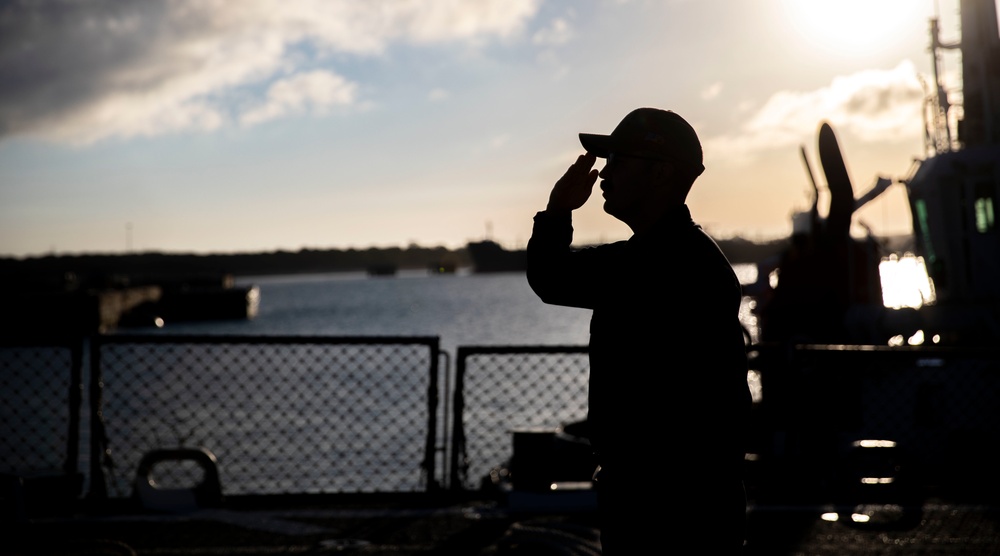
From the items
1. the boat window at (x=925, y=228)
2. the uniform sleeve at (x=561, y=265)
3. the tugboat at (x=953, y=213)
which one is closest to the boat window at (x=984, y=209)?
the tugboat at (x=953, y=213)

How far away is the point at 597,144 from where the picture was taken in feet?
9.57

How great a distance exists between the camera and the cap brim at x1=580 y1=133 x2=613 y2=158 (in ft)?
9.50

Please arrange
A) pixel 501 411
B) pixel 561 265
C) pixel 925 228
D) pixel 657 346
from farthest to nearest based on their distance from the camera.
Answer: pixel 501 411
pixel 925 228
pixel 561 265
pixel 657 346

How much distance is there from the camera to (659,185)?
2.88 meters

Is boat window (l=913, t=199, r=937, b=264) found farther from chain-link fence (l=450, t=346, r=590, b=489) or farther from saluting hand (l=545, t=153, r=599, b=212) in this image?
saluting hand (l=545, t=153, r=599, b=212)

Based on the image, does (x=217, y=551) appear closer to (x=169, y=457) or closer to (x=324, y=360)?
(x=169, y=457)

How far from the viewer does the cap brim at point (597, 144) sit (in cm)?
289

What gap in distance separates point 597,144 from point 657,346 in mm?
665

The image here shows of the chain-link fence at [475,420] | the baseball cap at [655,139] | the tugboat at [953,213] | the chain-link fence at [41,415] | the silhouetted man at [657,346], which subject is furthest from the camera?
the tugboat at [953,213]

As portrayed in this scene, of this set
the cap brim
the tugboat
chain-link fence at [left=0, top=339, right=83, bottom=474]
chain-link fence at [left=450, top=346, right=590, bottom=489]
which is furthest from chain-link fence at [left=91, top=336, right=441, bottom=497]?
the tugboat

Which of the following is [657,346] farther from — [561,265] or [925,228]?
[925,228]

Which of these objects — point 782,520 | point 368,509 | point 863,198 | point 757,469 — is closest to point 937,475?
point 757,469

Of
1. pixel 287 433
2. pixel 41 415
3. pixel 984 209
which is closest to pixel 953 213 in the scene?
pixel 984 209

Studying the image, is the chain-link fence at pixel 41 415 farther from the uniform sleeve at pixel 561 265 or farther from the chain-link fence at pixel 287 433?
the uniform sleeve at pixel 561 265
